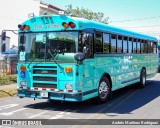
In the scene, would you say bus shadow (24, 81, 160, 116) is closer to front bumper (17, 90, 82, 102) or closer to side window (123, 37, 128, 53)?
front bumper (17, 90, 82, 102)

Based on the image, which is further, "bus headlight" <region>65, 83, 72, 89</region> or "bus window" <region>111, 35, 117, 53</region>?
"bus window" <region>111, 35, 117, 53</region>

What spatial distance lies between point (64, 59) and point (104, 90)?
2.31 meters

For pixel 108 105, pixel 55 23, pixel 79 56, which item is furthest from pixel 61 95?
pixel 55 23

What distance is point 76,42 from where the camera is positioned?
335 inches

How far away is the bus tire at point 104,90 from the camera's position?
9883 millimetres

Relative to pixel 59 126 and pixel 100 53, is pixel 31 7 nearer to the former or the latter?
pixel 100 53

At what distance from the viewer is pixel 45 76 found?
29.1ft

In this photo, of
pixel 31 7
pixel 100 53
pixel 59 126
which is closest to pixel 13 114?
pixel 59 126

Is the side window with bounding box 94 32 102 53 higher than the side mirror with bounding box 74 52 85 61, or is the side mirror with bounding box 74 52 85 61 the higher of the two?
the side window with bounding box 94 32 102 53

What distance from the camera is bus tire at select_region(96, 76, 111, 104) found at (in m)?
9.88

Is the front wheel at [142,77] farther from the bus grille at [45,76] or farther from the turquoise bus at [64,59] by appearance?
the bus grille at [45,76]

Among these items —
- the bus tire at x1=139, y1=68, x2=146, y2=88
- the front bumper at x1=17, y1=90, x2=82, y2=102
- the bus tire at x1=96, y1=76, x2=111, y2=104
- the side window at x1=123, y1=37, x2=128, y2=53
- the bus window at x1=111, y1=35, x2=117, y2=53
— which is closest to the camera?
the front bumper at x1=17, y1=90, x2=82, y2=102

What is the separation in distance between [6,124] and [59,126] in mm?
1362

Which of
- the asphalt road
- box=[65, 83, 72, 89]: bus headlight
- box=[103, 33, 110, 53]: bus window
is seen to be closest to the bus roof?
box=[103, 33, 110, 53]: bus window
